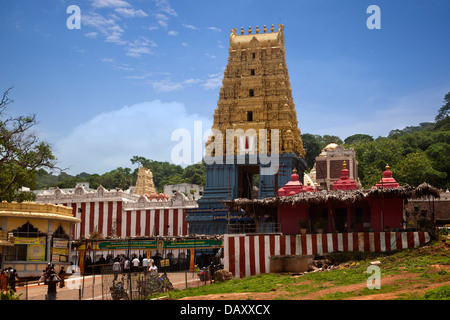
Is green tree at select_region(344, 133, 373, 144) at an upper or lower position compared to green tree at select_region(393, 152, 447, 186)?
upper

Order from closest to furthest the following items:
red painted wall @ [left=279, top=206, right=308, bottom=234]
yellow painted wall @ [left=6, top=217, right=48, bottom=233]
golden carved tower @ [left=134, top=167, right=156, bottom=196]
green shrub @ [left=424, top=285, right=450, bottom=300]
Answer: green shrub @ [left=424, top=285, right=450, bottom=300]
red painted wall @ [left=279, top=206, right=308, bottom=234]
yellow painted wall @ [left=6, top=217, right=48, bottom=233]
golden carved tower @ [left=134, top=167, right=156, bottom=196]

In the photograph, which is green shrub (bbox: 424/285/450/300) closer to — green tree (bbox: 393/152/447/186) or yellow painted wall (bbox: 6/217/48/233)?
yellow painted wall (bbox: 6/217/48/233)

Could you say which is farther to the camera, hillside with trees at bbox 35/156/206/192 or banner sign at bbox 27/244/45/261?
hillside with trees at bbox 35/156/206/192

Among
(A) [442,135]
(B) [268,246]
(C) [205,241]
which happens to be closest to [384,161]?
(A) [442,135]

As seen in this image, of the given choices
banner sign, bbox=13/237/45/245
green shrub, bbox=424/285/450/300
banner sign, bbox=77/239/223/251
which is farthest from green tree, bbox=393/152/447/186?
green shrub, bbox=424/285/450/300

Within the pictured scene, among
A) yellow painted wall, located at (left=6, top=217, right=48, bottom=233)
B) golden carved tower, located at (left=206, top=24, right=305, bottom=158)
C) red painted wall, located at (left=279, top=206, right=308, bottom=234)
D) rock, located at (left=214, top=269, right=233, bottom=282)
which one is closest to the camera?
rock, located at (left=214, top=269, right=233, bottom=282)

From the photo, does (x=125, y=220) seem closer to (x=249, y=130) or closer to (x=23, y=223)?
(x=249, y=130)

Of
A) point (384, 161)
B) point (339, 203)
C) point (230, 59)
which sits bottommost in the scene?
point (339, 203)

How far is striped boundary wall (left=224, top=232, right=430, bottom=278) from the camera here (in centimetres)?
2650

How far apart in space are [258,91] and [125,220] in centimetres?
1770

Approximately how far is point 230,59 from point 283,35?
575 centimetres

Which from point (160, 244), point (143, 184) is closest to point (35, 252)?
point (160, 244)

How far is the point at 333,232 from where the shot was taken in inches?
1100
